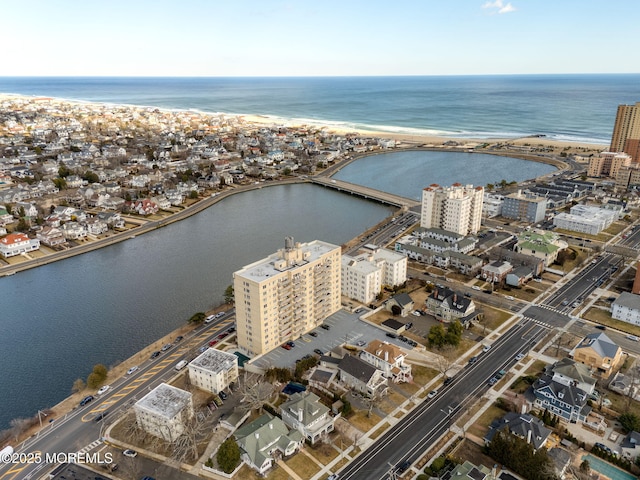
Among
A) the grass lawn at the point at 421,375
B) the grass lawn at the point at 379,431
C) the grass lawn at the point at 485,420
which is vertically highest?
the grass lawn at the point at 485,420

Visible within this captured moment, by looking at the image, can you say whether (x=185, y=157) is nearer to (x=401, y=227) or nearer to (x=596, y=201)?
(x=401, y=227)

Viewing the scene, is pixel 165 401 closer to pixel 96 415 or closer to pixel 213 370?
pixel 213 370

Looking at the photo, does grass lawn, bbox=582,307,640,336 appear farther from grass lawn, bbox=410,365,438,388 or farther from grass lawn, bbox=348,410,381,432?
grass lawn, bbox=348,410,381,432

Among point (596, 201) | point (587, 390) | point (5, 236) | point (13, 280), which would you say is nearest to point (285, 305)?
point (587, 390)

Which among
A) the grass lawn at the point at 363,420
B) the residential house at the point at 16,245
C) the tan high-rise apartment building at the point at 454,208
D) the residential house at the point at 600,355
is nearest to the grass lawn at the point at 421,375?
the grass lawn at the point at 363,420

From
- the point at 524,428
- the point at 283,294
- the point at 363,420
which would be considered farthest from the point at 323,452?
the point at 283,294

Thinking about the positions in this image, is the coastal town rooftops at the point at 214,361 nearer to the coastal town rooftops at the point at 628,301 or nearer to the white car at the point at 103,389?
the white car at the point at 103,389

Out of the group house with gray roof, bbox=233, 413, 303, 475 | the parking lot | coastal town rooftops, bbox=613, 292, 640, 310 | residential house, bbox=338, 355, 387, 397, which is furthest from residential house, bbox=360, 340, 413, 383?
coastal town rooftops, bbox=613, 292, 640, 310
